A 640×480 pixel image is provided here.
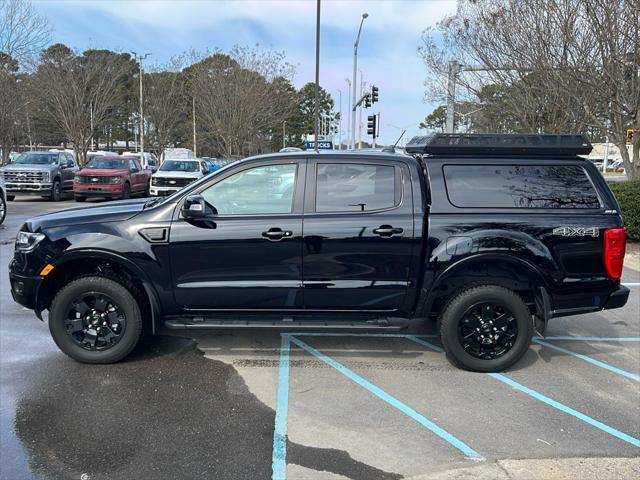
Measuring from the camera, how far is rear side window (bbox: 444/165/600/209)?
4.60 m

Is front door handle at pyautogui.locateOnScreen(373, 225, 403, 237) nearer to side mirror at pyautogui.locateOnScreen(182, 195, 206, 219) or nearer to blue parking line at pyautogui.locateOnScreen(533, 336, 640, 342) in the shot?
side mirror at pyautogui.locateOnScreen(182, 195, 206, 219)

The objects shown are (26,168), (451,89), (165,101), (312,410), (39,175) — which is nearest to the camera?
(312,410)

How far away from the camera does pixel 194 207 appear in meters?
4.35

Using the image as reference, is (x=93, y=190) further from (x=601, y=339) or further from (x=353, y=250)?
(x=601, y=339)

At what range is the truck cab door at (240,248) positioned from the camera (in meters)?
4.47

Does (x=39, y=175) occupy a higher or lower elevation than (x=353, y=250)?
higher

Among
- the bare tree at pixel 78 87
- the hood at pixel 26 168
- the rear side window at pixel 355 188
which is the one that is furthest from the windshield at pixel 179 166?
the rear side window at pixel 355 188

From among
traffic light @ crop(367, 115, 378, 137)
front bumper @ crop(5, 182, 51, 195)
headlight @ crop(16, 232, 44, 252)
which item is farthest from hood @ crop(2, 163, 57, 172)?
headlight @ crop(16, 232, 44, 252)

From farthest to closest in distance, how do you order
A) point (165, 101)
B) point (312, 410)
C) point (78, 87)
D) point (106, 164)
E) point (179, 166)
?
point (165, 101) → point (78, 87) → point (179, 166) → point (106, 164) → point (312, 410)

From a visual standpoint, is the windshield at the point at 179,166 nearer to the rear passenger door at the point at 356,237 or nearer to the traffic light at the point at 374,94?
the traffic light at the point at 374,94

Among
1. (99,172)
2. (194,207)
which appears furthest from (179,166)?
Result: (194,207)

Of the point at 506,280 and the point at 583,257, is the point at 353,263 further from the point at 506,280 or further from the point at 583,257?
the point at 583,257

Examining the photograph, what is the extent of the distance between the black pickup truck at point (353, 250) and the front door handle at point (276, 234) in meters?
0.02

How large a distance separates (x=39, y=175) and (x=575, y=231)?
1934 cm
